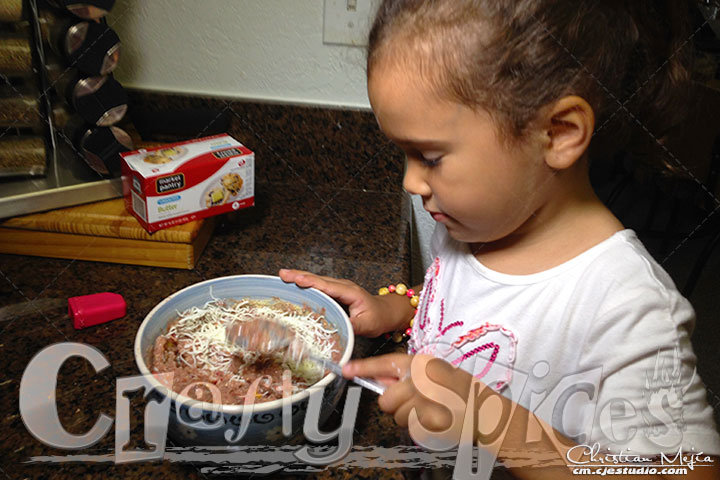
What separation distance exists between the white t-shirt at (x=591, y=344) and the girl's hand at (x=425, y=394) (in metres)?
0.07

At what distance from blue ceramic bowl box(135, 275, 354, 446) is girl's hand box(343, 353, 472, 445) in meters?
0.03

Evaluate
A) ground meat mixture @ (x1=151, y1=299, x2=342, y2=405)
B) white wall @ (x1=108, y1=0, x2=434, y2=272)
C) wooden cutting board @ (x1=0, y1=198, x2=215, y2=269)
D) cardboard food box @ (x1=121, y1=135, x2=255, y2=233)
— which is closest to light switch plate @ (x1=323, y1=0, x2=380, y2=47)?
white wall @ (x1=108, y1=0, x2=434, y2=272)

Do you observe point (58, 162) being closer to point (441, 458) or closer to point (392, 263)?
point (392, 263)

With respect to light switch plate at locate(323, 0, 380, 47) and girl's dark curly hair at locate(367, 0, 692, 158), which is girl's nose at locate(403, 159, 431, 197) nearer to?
girl's dark curly hair at locate(367, 0, 692, 158)

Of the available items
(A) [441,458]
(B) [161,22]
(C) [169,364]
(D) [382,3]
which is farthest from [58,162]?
(A) [441,458]

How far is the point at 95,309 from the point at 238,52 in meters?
0.47

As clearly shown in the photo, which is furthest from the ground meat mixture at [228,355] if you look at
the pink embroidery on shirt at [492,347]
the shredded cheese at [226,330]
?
the pink embroidery on shirt at [492,347]

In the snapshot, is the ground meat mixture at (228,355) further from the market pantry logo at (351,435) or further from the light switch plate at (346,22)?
the light switch plate at (346,22)

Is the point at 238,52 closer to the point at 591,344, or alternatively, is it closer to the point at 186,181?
the point at 186,181

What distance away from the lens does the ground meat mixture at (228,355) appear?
52 cm

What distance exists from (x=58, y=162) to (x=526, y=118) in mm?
653

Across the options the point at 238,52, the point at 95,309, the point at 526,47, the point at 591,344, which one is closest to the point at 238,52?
the point at 238,52

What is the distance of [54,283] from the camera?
746 mm

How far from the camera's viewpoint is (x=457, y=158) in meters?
0.50
